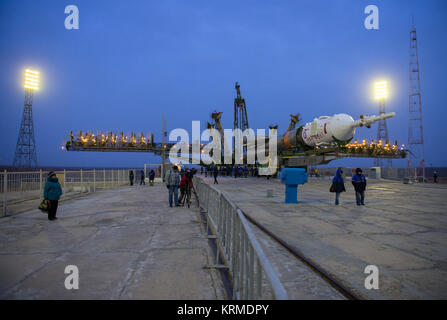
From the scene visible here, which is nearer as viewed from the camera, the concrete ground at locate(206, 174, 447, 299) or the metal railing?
the metal railing

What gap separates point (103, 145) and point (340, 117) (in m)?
52.8

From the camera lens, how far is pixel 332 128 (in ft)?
59.6

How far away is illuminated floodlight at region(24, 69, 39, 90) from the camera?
119 feet

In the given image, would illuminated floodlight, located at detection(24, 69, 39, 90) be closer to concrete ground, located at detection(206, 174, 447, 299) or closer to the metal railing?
concrete ground, located at detection(206, 174, 447, 299)

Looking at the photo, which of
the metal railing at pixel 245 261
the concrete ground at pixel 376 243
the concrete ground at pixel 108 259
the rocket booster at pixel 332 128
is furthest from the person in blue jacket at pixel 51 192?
the rocket booster at pixel 332 128

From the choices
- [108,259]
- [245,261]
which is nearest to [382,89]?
[245,261]

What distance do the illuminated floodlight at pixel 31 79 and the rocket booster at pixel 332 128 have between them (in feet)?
122

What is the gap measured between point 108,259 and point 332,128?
17.0 m

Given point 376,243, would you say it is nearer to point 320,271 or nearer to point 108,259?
point 320,271

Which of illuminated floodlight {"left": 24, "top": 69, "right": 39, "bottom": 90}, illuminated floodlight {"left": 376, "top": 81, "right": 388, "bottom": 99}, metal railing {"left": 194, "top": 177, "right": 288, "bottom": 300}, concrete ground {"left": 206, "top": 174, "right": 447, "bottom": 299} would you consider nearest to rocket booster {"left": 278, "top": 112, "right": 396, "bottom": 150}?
concrete ground {"left": 206, "top": 174, "right": 447, "bottom": 299}

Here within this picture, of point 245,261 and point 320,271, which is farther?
point 320,271

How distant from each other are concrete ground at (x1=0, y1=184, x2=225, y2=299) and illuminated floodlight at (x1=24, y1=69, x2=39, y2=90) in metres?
36.9

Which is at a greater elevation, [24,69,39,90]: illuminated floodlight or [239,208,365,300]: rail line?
[24,69,39,90]: illuminated floodlight
